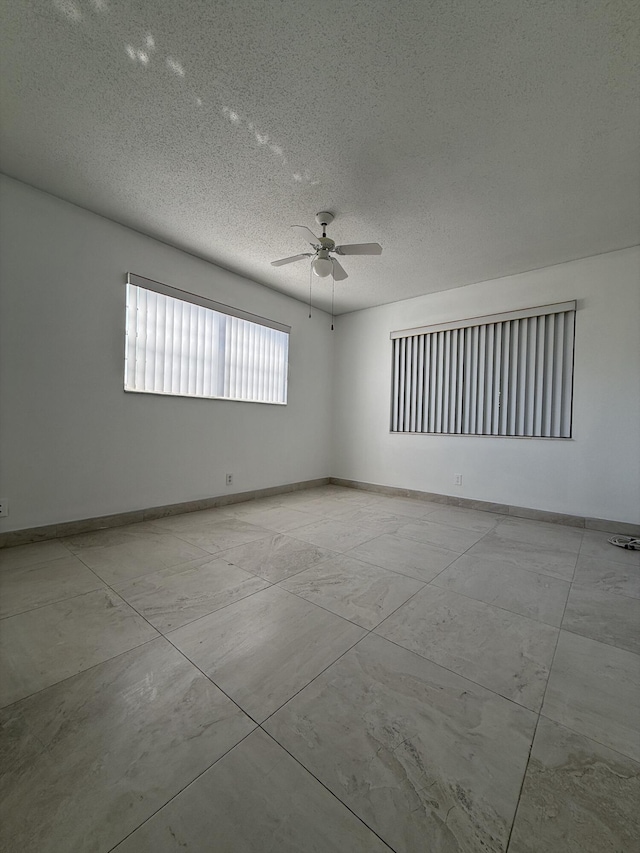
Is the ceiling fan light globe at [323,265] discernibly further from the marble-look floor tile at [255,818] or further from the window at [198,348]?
the marble-look floor tile at [255,818]

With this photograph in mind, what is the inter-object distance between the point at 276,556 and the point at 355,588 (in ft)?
2.35

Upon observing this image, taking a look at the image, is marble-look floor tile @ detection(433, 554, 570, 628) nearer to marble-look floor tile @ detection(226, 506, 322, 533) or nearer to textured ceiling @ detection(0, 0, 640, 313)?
marble-look floor tile @ detection(226, 506, 322, 533)

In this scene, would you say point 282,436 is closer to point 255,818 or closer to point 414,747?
point 414,747

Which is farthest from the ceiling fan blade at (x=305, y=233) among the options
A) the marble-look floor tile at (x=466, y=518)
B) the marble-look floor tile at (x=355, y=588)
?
the marble-look floor tile at (x=466, y=518)

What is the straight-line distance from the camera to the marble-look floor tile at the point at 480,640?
52.0 inches

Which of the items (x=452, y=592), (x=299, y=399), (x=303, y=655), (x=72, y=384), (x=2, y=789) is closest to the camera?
(x=2, y=789)

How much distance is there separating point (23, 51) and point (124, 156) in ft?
2.15

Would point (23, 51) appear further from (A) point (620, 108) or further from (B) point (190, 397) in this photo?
(A) point (620, 108)

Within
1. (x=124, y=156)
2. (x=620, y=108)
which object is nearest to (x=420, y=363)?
(x=620, y=108)

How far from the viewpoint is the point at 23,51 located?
5.36 feet

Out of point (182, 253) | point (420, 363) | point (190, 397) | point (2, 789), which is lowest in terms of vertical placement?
point (2, 789)

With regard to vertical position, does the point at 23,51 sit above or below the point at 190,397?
above

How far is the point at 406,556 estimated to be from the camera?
2.52 m

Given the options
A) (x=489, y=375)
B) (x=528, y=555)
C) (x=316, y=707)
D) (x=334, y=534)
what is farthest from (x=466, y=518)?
(x=316, y=707)
